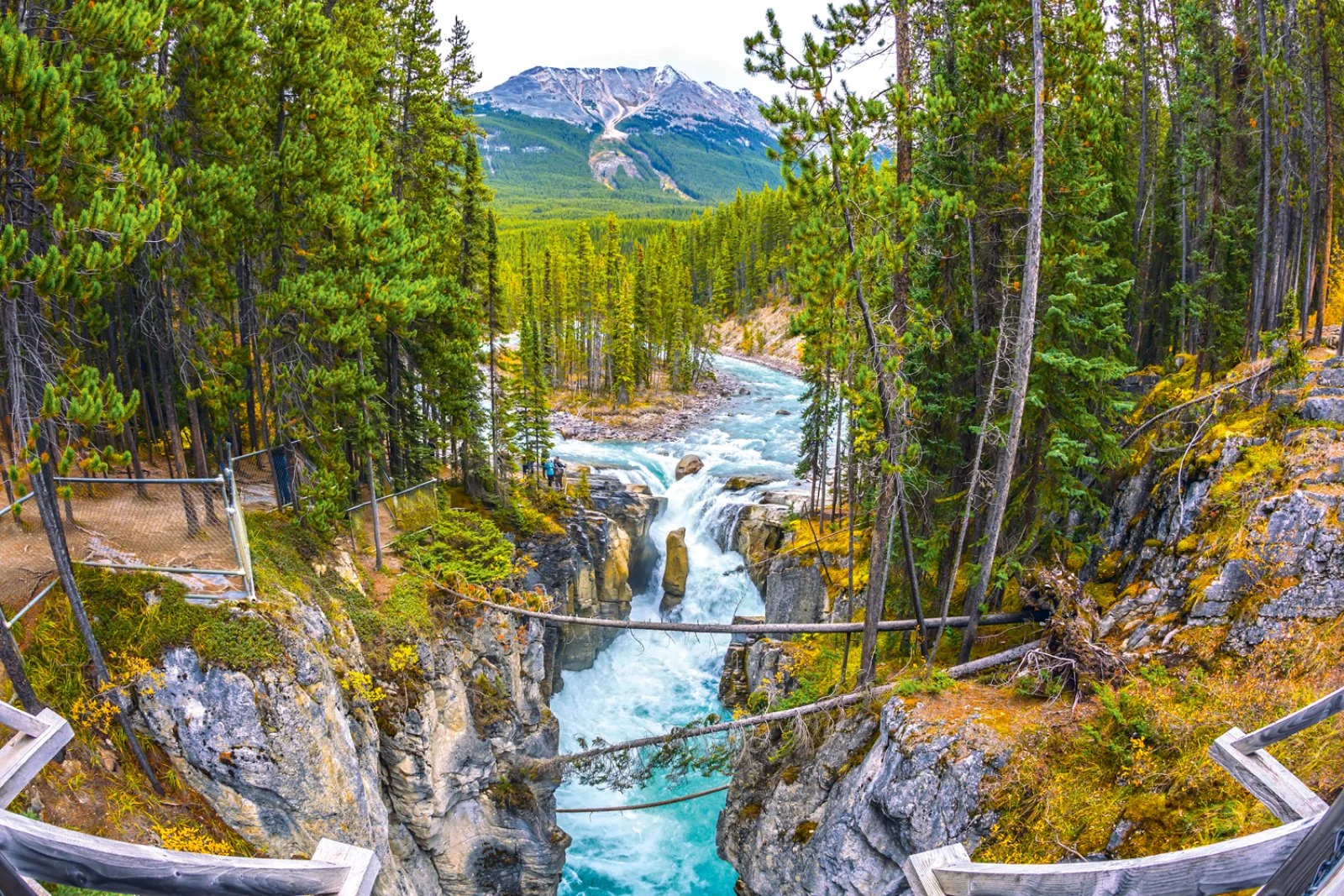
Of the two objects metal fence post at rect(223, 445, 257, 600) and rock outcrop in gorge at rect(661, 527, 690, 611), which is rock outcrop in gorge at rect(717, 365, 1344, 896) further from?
rock outcrop in gorge at rect(661, 527, 690, 611)

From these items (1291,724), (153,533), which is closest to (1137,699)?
(1291,724)

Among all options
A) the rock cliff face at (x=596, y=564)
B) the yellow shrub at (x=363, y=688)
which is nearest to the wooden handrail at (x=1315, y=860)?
the yellow shrub at (x=363, y=688)

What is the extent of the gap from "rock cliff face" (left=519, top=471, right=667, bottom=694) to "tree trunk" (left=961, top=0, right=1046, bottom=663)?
554 inches

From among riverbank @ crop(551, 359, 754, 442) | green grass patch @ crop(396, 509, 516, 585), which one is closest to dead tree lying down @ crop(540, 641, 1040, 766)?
green grass patch @ crop(396, 509, 516, 585)

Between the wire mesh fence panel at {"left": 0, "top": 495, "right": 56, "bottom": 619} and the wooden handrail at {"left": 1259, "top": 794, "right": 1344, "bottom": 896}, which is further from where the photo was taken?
the wire mesh fence panel at {"left": 0, "top": 495, "right": 56, "bottom": 619}

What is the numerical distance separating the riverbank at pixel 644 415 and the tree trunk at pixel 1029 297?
114 feet

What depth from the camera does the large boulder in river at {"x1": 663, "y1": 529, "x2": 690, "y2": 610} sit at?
96.7ft

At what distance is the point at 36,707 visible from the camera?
811cm

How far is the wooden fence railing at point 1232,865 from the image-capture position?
1.81 m

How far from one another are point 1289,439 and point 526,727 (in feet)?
52.6

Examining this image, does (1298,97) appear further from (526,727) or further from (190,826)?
(190,826)

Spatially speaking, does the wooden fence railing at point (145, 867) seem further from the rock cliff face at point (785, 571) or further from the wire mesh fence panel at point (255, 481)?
the rock cliff face at point (785, 571)

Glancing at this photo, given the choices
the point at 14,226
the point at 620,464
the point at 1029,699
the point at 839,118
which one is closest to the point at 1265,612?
the point at 1029,699

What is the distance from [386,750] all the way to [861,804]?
342 inches
